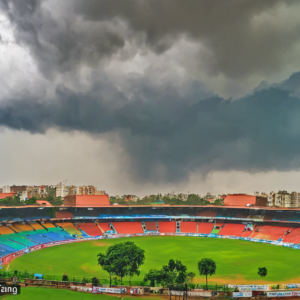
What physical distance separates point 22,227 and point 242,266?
169 feet

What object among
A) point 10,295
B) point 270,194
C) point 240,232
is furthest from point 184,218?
point 270,194

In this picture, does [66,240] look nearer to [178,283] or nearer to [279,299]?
[178,283]

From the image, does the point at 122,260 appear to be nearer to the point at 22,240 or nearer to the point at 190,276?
the point at 190,276

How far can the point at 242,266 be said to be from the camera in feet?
175

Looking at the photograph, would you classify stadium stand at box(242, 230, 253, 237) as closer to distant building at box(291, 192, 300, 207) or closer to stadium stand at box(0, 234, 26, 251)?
stadium stand at box(0, 234, 26, 251)

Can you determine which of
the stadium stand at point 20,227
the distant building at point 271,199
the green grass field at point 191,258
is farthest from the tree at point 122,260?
the distant building at point 271,199

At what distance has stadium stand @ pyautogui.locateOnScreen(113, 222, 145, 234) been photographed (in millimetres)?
90500

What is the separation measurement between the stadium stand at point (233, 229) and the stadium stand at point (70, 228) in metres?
38.0

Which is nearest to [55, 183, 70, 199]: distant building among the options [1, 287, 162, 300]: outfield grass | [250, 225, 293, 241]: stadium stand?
[250, 225, 293, 241]: stadium stand

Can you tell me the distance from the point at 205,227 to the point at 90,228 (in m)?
32.3

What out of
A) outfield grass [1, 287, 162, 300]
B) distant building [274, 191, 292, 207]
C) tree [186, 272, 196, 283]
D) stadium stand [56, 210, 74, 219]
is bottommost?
outfield grass [1, 287, 162, 300]

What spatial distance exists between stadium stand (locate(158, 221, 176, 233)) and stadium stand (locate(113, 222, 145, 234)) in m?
5.95

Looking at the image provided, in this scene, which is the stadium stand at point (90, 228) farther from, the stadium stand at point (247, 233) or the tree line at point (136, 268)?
the tree line at point (136, 268)

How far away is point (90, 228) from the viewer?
294 ft
